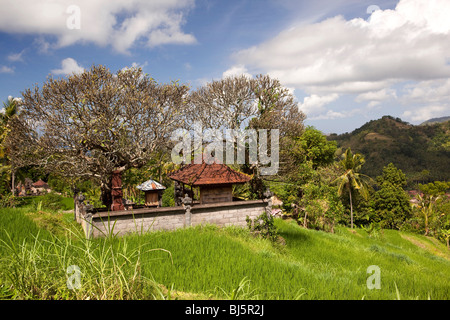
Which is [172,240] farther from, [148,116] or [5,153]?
[5,153]

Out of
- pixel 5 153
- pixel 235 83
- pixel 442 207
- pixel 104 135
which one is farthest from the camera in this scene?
pixel 442 207

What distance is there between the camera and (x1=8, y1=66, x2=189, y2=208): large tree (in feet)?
49.1

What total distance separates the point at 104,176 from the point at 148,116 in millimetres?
4543

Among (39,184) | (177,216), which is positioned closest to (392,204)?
(177,216)

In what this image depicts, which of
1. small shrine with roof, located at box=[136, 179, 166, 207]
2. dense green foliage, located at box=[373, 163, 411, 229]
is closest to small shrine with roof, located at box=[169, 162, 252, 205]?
small shrine with roof, located at box=[136, 179, 166, 207]

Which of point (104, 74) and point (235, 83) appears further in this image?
point (235, 83)

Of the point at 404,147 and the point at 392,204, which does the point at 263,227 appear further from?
the point at 404,147

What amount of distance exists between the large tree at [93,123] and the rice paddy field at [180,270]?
4515 mm

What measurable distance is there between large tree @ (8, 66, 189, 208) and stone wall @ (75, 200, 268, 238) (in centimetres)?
402

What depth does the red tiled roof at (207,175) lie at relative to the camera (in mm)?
14320

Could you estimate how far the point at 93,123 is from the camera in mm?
14969
